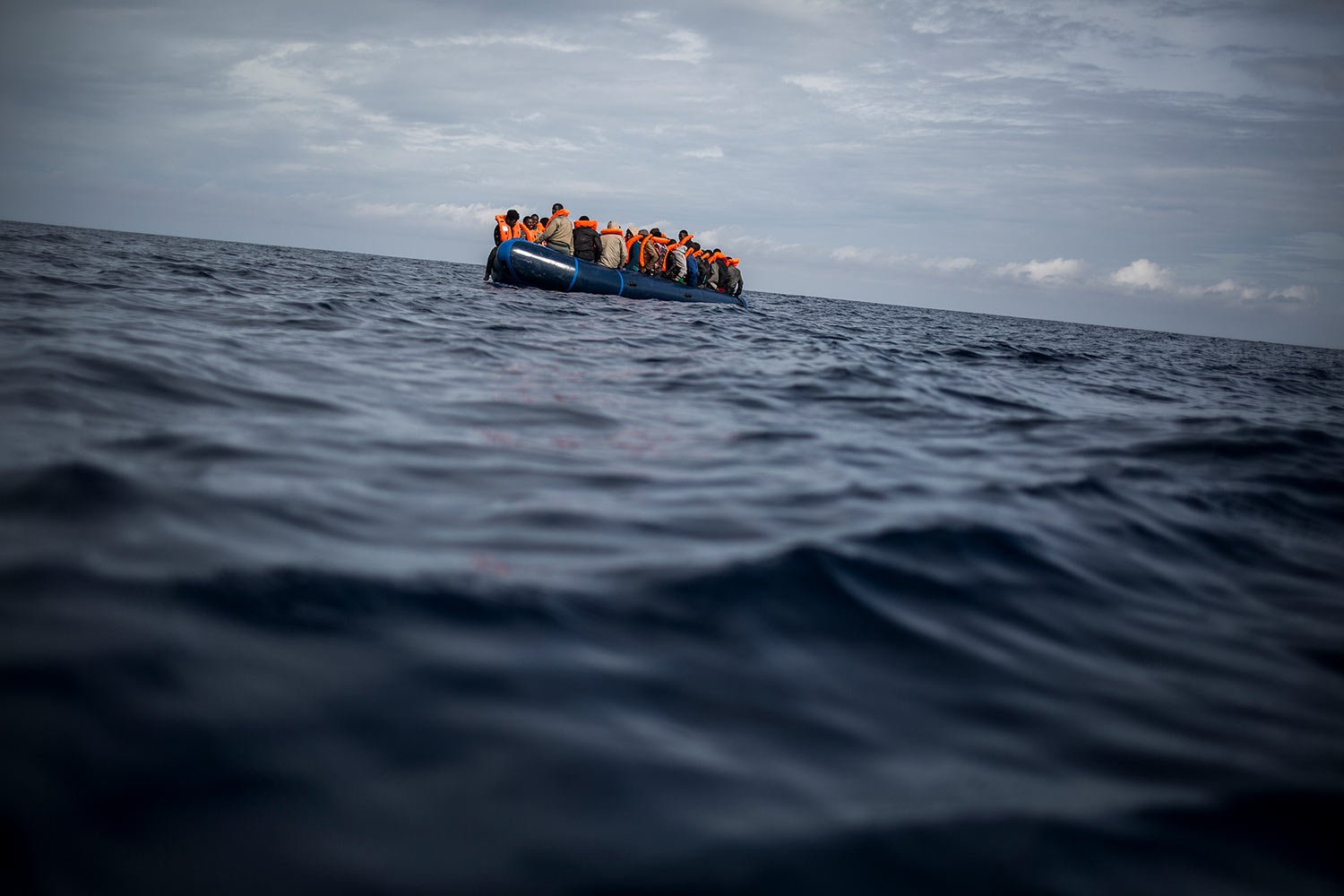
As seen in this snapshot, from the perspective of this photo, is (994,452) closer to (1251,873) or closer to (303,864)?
(1251,873)

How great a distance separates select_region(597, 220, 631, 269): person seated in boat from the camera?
21.3m

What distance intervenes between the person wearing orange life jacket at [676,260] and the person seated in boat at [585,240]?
332 cm

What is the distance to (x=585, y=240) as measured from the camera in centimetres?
2094

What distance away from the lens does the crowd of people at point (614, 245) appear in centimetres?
2055

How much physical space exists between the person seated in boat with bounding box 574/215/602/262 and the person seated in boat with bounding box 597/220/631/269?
27 cm

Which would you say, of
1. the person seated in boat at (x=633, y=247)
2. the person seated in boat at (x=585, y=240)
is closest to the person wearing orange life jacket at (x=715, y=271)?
the person seated in boat at (x=633, y=247)

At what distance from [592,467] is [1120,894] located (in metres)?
3.15

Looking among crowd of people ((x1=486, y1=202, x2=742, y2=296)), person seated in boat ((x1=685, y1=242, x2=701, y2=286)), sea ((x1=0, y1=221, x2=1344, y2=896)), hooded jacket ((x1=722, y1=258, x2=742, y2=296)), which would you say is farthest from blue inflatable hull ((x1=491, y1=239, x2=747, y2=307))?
sea ((x1=0, y1=221, x2=1344, y2=896))

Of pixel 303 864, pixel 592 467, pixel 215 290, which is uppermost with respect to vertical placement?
pixel 215 290

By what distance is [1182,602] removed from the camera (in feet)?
10.6

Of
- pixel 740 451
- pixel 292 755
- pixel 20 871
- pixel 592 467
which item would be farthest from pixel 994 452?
pixel 20 871

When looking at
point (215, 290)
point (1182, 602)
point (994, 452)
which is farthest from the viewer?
point (215, 290)

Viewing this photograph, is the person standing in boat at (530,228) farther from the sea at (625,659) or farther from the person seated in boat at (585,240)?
the sea at (625,659)

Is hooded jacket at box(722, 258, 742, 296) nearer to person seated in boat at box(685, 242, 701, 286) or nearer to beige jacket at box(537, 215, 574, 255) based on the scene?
person seated in boat at box(685, 242, 701, 286)
